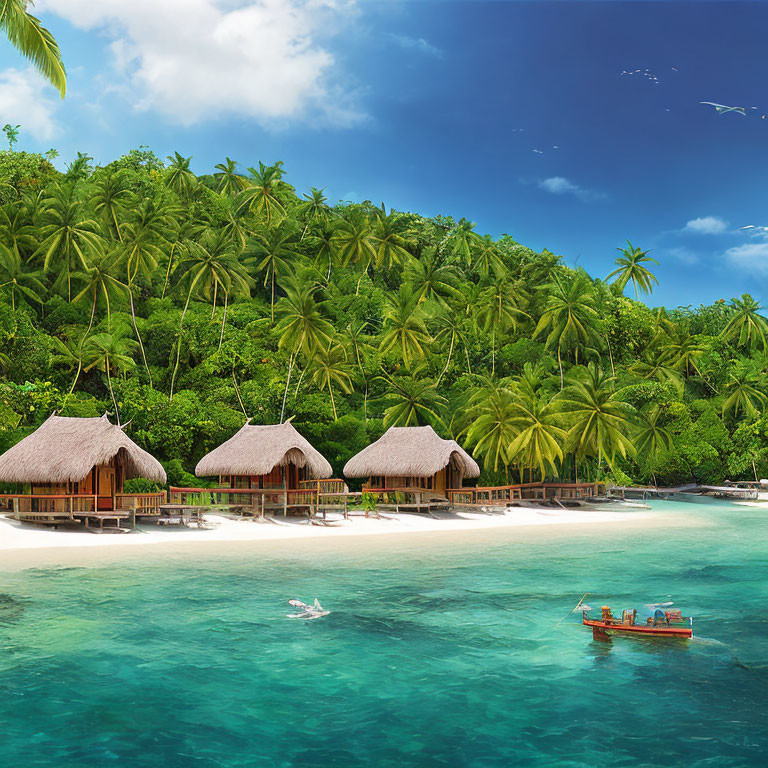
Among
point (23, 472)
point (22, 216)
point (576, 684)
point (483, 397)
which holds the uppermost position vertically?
point (22, 216)

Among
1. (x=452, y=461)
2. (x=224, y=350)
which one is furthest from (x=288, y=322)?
(x=452, y=461)

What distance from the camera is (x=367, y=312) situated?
4562 cm

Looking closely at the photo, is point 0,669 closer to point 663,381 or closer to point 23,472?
point 23,472

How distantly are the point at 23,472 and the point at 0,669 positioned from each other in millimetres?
12685

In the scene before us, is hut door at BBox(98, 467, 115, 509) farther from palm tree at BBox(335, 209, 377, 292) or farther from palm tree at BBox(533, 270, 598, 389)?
palm tree at BBox(335, 209, 377, 292)

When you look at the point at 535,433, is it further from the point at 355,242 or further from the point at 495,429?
the point at 355,242

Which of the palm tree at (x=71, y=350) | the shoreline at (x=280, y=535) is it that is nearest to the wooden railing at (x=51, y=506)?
the shoreline at (x=280, y=535)

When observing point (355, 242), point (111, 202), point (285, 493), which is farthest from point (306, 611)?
point (355, 242)

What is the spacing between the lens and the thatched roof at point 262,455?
25.4 meters

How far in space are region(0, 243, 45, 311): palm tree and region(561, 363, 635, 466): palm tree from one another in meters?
23.5

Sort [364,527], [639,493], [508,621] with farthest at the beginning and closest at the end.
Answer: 1. [639,493]
2. [364,527]
3. [508,621]

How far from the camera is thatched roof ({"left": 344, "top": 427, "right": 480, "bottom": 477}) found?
94.8ft

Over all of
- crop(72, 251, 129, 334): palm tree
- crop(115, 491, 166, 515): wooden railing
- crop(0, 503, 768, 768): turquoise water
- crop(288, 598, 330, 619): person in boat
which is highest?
crop(72, 251, 129, 334): palm tree

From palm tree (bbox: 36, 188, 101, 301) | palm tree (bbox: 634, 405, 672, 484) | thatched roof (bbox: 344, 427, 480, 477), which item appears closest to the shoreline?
thatched roof (bbox: 344, 427, 480, 477)
